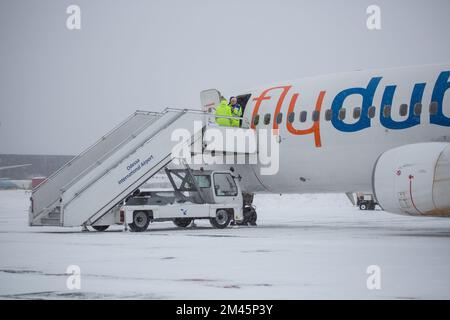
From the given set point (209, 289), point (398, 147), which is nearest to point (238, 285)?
point (209, 289)

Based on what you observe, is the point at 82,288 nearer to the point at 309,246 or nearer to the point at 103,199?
the point at 309,246

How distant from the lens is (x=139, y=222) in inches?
936

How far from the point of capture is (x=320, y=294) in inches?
386

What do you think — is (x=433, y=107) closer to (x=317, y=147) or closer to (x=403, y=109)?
(x=403, y=109)

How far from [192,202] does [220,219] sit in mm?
→ 1133

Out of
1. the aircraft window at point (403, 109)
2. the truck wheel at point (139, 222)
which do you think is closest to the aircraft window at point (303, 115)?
the aircraft window at point (403, 109)

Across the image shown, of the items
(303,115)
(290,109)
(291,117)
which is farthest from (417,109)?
(290,109)

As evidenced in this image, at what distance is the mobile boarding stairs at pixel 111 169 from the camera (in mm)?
23141

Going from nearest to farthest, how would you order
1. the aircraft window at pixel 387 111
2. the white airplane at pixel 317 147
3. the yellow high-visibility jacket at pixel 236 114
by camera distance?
the white airplane at pixel 317 147
the aircraft window at pixel 387 111
the yellow high-visibility jacket at pixel 236 114

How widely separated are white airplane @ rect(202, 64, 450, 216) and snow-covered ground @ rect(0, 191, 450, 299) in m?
1.56

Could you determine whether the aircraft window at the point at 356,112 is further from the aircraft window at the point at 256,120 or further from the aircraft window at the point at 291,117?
the aircraft window at the point at 256,120

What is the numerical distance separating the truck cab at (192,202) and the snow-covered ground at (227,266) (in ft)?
9.42

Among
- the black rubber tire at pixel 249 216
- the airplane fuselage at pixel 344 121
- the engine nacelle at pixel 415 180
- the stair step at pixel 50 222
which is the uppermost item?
the airplane fuselage at pixel 344 121

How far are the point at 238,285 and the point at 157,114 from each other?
1615 centimetres
